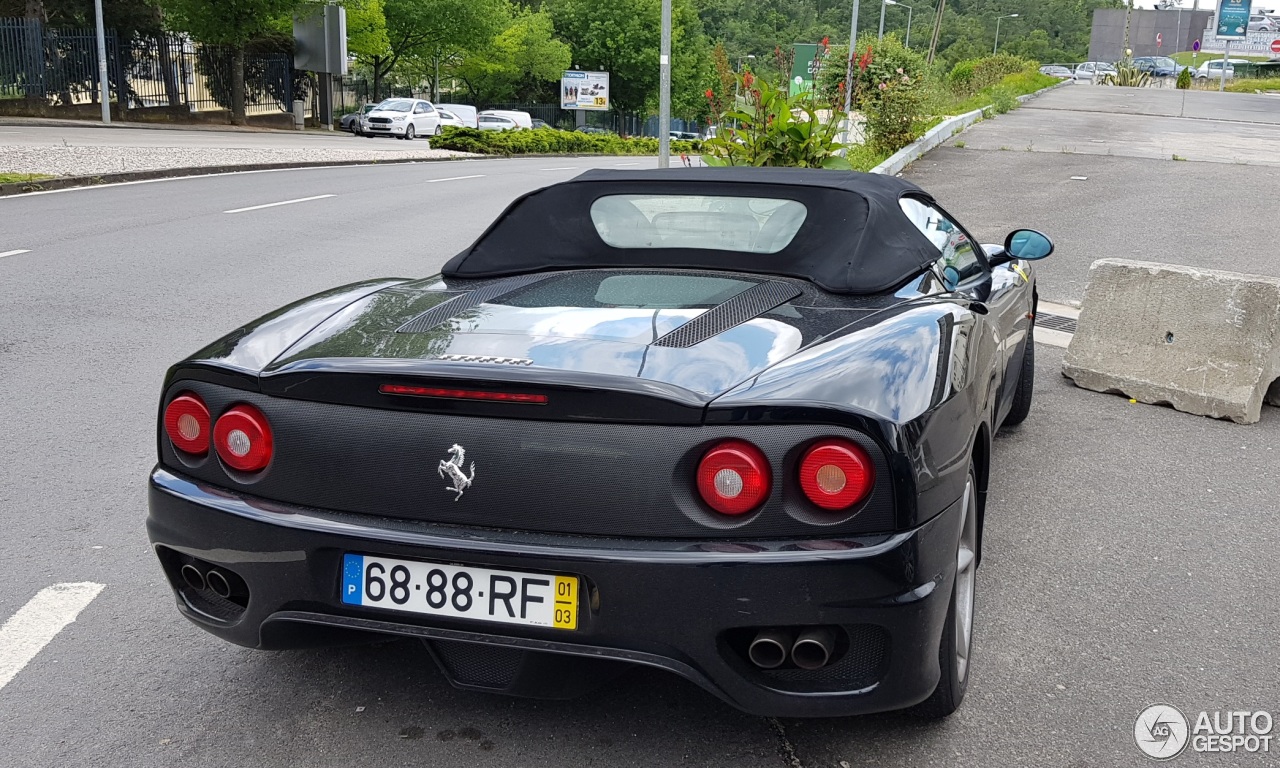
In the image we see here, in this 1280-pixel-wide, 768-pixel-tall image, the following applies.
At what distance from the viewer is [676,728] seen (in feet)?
9.42

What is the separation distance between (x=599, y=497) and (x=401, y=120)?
4302 centimetres

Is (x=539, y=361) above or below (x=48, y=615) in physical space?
above

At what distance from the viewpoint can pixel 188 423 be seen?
2848 mm

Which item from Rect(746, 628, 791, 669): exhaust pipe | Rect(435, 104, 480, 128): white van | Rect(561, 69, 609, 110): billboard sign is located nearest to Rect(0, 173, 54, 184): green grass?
Rect(746, 628, 791, 669): exhaust pipe

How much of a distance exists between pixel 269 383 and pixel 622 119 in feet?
248

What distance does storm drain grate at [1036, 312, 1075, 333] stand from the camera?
8500mm

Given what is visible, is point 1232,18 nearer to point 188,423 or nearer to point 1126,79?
point 1126,79

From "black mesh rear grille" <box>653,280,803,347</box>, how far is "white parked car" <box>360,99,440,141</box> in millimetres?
41763

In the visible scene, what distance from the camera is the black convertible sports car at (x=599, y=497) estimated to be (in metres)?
2.43

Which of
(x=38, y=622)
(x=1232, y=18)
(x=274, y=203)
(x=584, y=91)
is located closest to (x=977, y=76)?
(x=274, y=203)

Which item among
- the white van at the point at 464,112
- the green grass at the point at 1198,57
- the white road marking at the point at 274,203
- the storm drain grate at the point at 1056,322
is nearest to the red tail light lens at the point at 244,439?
the storm drain grate at the point at 1056,322

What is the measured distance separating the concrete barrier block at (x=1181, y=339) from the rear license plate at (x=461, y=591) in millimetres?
4864

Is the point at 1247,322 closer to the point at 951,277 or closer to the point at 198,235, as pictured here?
the point at 951,277

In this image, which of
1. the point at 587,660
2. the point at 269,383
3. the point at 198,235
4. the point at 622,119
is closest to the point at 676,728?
the point at 587,660
